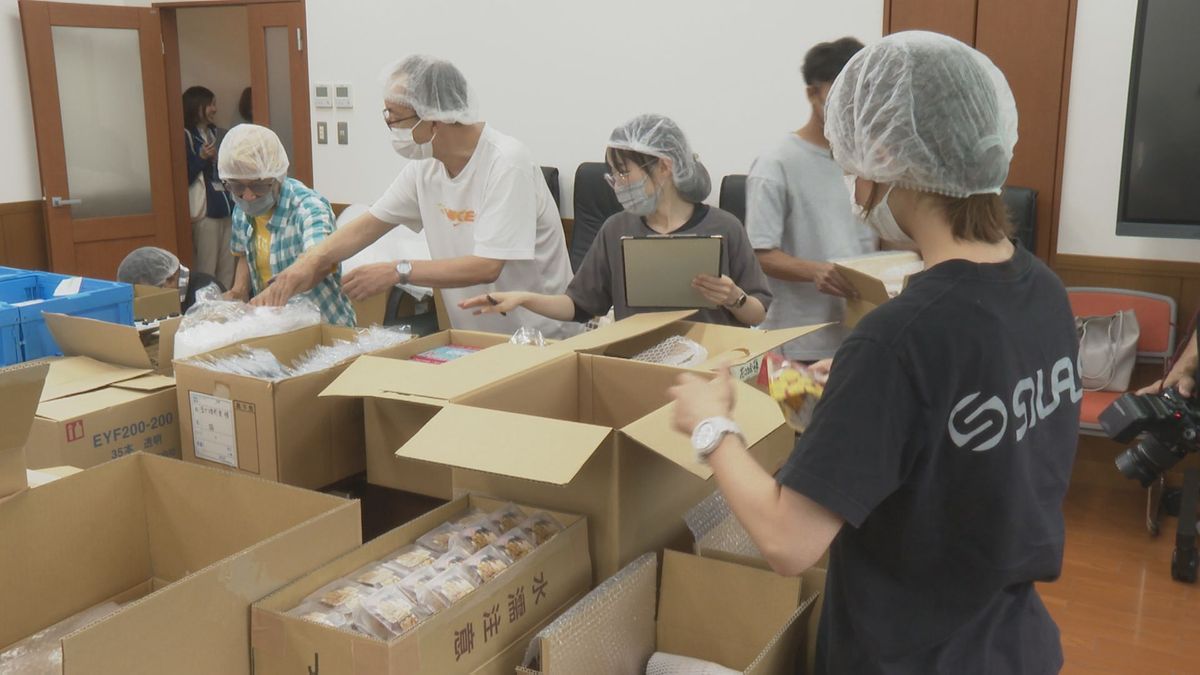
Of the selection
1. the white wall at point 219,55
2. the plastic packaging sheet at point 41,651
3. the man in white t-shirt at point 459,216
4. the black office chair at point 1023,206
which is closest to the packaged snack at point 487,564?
the plastic packaging sheet at point 41,651

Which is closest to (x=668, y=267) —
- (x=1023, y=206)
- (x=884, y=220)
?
(x=884, y=220)

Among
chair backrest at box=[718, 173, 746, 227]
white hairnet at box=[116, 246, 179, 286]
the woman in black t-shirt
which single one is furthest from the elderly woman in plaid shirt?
chair backrest at box=[718, 173, 746, 227]

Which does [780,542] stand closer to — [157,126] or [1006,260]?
[1006,260]

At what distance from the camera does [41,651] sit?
4.83 ft

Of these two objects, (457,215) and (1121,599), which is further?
(1121,599)

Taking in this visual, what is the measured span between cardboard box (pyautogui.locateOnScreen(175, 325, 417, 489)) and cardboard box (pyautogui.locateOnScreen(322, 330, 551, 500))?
0.08 metres

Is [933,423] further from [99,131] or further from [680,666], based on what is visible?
[99,131]

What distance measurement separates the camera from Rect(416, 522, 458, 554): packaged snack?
58.4 inches

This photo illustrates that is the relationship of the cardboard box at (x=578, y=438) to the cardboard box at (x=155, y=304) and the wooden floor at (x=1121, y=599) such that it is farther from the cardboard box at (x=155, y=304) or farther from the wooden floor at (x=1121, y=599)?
the wooden floor at (x=1121, y=599)

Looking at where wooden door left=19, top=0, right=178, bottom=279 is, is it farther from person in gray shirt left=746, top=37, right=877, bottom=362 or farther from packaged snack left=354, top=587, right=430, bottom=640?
packaged snack left=354, top=587, right=430, bottom=640

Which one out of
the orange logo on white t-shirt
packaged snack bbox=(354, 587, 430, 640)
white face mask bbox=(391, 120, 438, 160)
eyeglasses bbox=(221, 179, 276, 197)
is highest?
white face mask bbox=(391, 120, 438, 160)

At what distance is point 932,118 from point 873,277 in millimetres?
913

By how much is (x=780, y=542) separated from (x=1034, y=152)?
12.2 ft

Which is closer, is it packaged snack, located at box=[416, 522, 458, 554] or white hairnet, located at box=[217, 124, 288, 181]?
packaged snack, located at box=[416, 522, 458, 554]
